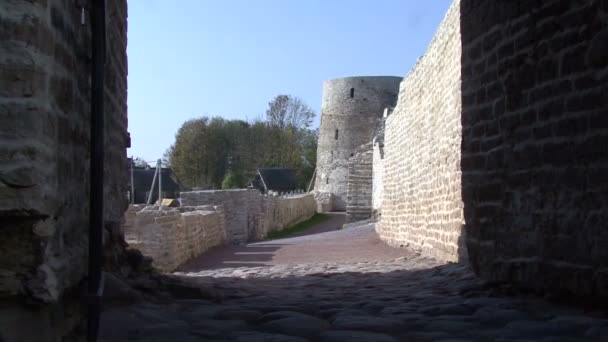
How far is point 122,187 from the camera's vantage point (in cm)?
647

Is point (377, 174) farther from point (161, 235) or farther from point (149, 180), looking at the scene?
point (149, 180)

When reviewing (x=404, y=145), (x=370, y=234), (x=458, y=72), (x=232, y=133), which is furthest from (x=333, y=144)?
(x=458, y=72)

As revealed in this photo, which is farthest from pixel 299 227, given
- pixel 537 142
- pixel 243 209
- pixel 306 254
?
pixel 537 142

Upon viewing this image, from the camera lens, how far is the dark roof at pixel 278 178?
48.1m

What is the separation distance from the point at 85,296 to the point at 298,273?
230 inches

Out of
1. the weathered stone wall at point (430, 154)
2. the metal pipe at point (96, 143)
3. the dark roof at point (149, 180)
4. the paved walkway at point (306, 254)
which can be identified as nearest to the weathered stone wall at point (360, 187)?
the paved walkway at point (306, 254)

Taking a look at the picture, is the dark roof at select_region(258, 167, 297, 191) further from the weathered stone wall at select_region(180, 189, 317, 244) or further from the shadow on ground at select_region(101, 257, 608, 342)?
the shadow on ground at select_region(101, 257, 608, 342)

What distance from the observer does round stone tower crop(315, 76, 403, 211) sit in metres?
46.5

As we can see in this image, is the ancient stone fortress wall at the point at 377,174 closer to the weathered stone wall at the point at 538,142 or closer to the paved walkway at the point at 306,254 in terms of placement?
the paved walkway at the point at 306,254

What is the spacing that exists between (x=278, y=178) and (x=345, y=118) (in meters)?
6.02

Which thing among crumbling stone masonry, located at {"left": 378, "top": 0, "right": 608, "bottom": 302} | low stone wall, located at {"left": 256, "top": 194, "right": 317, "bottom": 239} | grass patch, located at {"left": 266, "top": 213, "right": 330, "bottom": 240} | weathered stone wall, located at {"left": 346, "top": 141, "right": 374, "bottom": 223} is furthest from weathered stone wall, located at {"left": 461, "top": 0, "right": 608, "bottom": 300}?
grass patch, located at {"left": 266, "top": 213, "right": 330, "bottom": 240}

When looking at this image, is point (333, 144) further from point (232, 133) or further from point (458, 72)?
point (458, 72)

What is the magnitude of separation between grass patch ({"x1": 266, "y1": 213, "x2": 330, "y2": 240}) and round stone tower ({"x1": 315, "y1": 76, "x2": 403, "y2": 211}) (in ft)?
20.9

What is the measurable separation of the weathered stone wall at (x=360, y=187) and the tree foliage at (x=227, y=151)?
1065 inches
